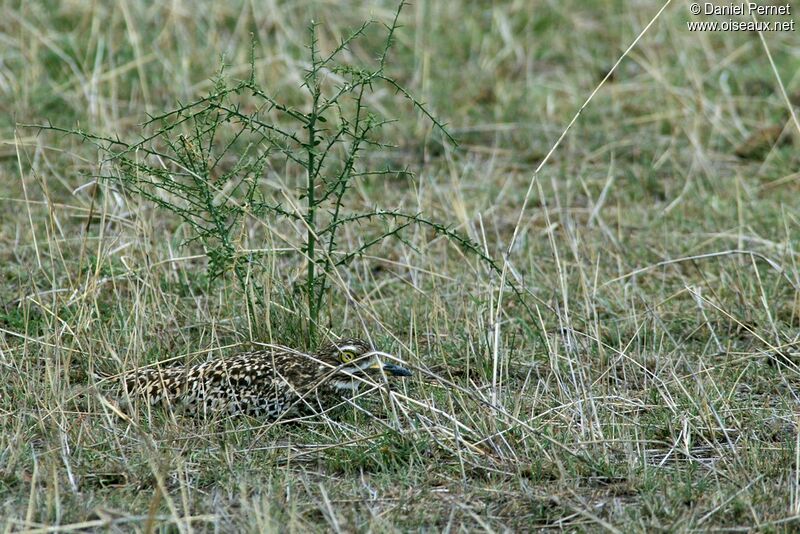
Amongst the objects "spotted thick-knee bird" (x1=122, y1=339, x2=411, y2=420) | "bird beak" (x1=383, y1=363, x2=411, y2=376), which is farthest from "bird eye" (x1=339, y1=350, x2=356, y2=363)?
"bird beak" (x1=383, y1=363, x2=411, y2=376)

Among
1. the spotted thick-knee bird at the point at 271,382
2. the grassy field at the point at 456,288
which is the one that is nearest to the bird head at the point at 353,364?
the spotted thick-knee bird at the point at 271,382

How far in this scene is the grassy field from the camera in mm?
4250

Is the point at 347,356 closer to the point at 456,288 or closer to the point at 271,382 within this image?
the point at 271,382

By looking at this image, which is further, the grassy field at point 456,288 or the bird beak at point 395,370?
the bird beak at point 395,370

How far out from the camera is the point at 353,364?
4980 millimetres

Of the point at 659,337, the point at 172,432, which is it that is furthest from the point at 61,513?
the point at 659,337

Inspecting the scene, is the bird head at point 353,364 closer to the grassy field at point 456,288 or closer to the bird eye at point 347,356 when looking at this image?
the bird eye at point 347,356

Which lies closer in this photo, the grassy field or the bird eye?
the grassy field

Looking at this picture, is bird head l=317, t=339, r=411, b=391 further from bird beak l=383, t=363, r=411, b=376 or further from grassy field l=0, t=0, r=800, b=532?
grassy field l=0, t=0, r=800, b=532

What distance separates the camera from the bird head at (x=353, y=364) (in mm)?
4949

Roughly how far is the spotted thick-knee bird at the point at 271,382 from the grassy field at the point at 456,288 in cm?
11

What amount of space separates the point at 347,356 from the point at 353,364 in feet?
0.20

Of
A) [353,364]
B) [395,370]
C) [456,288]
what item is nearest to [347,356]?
[353,364]

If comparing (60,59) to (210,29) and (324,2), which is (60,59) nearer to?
(210,29)
